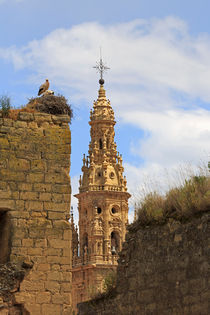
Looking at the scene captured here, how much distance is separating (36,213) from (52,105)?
6.25 feet

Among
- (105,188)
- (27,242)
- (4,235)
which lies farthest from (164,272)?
(105,188)

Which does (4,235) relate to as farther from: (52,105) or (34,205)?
(52,105)

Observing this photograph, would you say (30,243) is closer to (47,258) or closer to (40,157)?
(47,258)

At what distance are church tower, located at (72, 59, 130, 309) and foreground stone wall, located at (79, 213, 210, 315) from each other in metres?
52.8

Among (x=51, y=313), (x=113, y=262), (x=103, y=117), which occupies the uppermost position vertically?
(x=103, y=117)

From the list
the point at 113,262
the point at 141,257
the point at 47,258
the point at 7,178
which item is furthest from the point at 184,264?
the point at 113,262

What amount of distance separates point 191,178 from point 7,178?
312 cm

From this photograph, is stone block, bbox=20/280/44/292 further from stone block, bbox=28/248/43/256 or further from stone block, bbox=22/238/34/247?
stone block, bbox=22/238/34/247

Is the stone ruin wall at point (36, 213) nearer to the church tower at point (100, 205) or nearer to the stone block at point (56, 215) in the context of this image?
the stone block at point (56, 215)

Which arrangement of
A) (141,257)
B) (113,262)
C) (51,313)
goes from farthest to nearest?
(113,262) < (141,257) < (51,313)

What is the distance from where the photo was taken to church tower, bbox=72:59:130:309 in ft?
217

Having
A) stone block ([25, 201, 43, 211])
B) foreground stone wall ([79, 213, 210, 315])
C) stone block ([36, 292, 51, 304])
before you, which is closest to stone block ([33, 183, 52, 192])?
stone block ([25, 201, 43, 211])

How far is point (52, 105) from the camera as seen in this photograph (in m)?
12.4

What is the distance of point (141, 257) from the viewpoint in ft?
41.0
